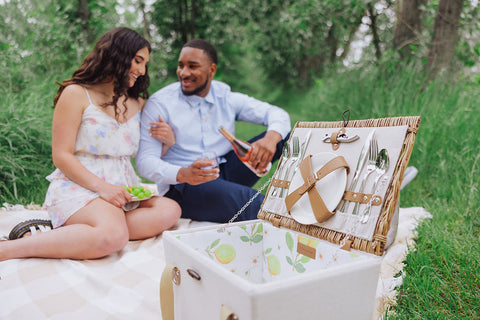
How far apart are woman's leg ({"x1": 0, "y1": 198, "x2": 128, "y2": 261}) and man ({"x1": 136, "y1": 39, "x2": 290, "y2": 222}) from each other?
458 millimetres

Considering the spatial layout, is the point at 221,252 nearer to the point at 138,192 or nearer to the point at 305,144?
the point at 305,144

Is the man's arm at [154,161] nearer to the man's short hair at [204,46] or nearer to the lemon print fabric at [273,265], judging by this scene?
the man's short hair at [204,46]

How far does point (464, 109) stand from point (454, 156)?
480 mm

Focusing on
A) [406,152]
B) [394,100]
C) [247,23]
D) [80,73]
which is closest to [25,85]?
[80,73]

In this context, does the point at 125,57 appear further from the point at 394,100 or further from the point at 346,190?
the point at 394,100

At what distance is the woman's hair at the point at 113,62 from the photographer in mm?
2170

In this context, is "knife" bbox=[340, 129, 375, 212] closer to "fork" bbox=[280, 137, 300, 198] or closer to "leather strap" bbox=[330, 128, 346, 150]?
"leather strap" bbox=[330, 128, 346, 150]

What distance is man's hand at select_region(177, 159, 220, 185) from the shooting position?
1980 mm

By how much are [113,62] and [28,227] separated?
101 centimetres

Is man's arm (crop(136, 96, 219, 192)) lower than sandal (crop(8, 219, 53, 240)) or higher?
higher

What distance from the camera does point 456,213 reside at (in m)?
2.29

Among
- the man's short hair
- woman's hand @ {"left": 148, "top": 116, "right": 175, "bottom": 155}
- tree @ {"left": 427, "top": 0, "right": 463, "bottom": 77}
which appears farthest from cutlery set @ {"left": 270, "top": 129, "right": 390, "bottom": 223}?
tree @ {"left": 427, "top": 0, "right": 463, "bottom": 77}

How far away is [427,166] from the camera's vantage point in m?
3.05

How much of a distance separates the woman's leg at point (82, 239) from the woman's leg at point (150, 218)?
17 centimetres
